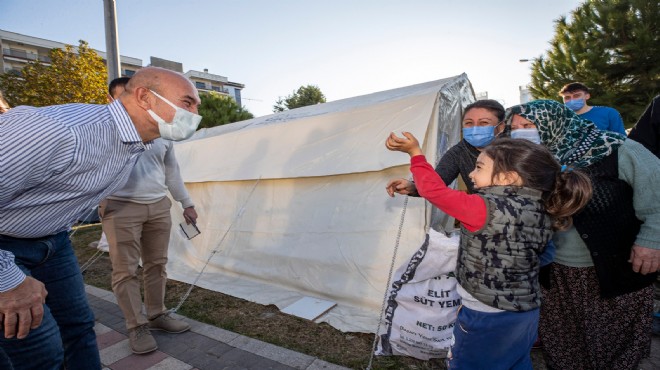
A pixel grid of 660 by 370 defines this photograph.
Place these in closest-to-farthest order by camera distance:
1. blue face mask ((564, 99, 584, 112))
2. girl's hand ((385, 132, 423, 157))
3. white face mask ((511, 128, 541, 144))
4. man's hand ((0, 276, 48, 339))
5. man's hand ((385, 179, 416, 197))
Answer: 1. man's hand ((0, 276, 48, 339))
2. girl's hand ((385, 132, 423, 157))
3. white face mask ((511, 128, 541, 144))
4. man's hand ((385, 179, 416, 197))
5. blue face mask ((564, 99, 584, 112))

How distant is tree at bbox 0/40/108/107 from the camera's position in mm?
11680

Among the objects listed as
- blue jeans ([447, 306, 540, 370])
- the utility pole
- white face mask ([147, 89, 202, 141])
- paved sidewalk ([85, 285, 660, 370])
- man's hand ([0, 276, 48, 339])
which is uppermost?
the utility pole

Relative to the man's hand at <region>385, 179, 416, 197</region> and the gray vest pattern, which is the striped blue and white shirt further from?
the gray vest pattern

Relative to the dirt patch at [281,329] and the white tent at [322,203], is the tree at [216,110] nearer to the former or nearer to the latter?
the white tent at [322,203]

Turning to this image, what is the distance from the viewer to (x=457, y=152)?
7.42 feet

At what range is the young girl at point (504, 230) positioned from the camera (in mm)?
1306

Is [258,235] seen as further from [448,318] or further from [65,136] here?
[65,136]

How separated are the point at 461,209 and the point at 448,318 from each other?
1.15m

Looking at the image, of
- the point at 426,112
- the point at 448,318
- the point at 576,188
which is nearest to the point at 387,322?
the point at 448,318

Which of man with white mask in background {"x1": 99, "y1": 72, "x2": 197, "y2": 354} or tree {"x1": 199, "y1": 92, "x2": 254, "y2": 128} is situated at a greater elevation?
tree {"x1": 199, "y1": 92, "x2": 254, "y2": 128}

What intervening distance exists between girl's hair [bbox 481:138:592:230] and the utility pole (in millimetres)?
6131

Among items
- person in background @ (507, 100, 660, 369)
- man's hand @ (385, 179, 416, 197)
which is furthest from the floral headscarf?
man's hand @ (385, 179, 416, 197)

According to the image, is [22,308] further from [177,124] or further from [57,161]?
[177,124]

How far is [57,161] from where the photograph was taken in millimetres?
1108
